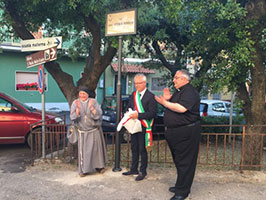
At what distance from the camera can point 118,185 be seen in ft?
12.6

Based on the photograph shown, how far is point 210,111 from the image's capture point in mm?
10055

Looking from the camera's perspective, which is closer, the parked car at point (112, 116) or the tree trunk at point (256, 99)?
the tree trunk at point (256, 99)

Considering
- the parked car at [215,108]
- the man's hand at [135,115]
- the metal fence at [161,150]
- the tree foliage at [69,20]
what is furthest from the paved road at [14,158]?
the parked car at [215,108]

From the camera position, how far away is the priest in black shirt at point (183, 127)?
3.12 metres

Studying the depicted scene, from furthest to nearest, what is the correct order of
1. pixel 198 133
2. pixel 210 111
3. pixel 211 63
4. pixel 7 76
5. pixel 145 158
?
1. pixel 7 76
2. pixel 210 111
3. pixel 211 63
4. pixel 145 158
5. pixel 198 133

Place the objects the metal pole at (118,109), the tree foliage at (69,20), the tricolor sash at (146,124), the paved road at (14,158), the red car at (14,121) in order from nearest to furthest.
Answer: the tricolor sash at (146,124) → the metal pole at (118,109) → the paved road at (14,158) → the tree foliage at (69,20) → the red car at (14,121)

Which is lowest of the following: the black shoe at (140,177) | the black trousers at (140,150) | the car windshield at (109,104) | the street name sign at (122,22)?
the black shoe at (140,177)

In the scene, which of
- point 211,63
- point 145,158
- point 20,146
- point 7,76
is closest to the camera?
point 145,158

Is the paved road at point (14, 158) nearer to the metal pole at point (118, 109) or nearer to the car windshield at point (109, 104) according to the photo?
the metal pole at point (118, 109)

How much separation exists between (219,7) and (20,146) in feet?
20.9

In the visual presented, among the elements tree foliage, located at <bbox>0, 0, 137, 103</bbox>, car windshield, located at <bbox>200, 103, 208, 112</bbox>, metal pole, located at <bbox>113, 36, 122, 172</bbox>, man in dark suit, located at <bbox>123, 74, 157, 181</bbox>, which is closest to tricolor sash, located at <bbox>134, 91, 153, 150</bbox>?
man in dark suit, located at <bbox>123, 74, 157, 181</bbox>

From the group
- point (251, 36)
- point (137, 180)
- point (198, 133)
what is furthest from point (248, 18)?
point (137, 180)

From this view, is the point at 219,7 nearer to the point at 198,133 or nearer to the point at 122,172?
the point at 198,133

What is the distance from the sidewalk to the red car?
1859mm
